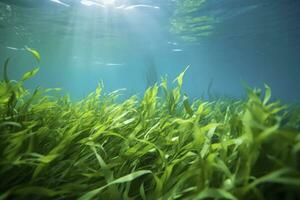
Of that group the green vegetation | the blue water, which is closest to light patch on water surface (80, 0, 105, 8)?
the blue water

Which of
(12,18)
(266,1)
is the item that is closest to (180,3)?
(266,1)

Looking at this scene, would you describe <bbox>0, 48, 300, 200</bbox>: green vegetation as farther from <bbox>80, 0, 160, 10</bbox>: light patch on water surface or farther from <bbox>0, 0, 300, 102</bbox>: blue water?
<bbox>80, 0, 160, 10</bbox>: light patch on water surface

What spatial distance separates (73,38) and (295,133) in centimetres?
2831

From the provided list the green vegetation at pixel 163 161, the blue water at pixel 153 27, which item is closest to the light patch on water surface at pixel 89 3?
the blue water at pixel 153 27

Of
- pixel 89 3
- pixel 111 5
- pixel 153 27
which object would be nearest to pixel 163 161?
pixel 89 3

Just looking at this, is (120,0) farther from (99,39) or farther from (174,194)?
(174,194)

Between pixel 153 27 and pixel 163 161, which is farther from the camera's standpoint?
pixel 153 27

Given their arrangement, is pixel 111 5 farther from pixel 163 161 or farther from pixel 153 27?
pixel 163 161

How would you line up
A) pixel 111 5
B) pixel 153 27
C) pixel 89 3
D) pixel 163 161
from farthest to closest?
pixel 153 27, pixel 111 5, pixel 89 3, pixel 163 161

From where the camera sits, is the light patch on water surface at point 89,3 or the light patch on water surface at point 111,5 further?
the light patch on water surface at point 111,5

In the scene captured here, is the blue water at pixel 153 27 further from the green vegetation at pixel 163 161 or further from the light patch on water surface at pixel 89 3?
the green vegetation at pixel 163 161

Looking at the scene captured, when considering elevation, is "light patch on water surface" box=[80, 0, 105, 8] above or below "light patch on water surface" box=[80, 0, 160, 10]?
below

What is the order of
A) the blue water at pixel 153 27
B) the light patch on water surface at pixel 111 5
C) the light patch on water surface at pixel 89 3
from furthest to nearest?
the blue water at pixel 153 27
the light patch on water surface at pixel 111 5
the light patch on water surface at pixel 89 3

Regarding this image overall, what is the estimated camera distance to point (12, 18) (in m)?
20.5
